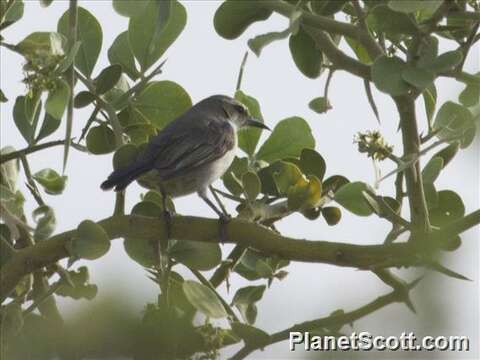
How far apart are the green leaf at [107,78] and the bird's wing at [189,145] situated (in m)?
0.90

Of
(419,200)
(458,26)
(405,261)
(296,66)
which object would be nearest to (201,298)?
(405,261)

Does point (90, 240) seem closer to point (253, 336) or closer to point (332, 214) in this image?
point (253, 336)

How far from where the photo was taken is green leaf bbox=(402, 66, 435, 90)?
78.3 inches

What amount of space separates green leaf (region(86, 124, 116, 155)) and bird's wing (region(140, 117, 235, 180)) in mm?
809

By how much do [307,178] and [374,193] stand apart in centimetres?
40

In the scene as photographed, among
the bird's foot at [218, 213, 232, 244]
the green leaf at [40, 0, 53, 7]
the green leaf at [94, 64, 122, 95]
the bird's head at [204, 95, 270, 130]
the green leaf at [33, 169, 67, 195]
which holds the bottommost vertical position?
the bird's foot at [218, 213, 232, 244]

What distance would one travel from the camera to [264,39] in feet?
5.92

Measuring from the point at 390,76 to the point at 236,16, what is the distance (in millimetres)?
427

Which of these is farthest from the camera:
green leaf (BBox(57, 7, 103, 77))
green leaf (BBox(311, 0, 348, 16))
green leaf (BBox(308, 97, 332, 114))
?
green leaf (BBox(57, 7, 103, 77))

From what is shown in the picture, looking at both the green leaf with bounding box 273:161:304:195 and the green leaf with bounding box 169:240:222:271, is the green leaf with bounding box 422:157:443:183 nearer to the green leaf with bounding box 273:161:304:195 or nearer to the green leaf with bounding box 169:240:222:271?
the green leaf with bounding box 273:161:304:195

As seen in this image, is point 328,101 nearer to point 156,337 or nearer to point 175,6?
point 175,6

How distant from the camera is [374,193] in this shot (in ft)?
7.63

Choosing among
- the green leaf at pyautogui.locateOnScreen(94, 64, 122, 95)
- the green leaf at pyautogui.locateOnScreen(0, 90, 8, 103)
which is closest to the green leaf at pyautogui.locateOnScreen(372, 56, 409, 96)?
the green leaf at pyautogui.locateOnScreen(94, 64, 122, 95)

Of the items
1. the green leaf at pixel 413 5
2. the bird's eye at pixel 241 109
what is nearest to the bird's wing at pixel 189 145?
the bird's eye at pixel 241 109
